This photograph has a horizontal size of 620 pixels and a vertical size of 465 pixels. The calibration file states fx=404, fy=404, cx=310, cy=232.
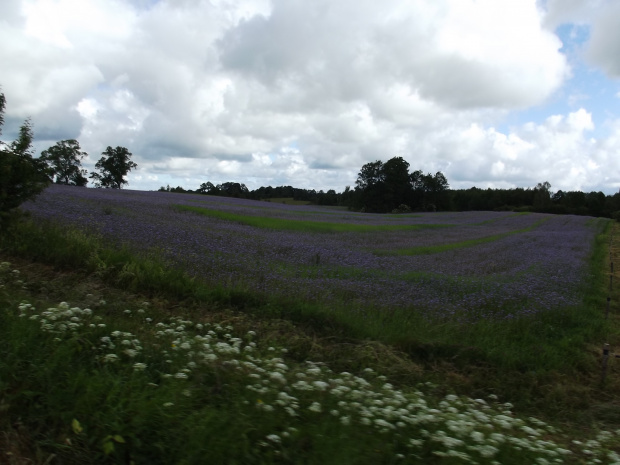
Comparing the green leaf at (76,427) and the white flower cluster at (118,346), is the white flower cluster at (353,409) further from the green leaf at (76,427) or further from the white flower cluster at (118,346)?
the green leaf at (76,427)

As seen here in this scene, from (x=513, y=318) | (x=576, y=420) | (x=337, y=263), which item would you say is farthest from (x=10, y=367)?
(x=337, y=263)

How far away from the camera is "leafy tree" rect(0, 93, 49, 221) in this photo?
8367 mm

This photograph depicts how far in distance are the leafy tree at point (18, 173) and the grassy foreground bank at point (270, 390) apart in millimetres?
1906

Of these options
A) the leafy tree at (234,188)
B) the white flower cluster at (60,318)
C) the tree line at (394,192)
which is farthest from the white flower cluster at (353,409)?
the leafy tree at (234,188)

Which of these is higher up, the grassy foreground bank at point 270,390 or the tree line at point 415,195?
the tree line at point 415,195

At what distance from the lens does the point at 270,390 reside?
3.91 meters

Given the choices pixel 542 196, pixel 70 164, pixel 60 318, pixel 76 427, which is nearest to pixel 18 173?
pixel 60 318

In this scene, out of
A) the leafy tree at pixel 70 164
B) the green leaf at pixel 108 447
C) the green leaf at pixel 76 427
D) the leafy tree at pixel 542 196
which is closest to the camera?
the green leaf at pixel 108 447

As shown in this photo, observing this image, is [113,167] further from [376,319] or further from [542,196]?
[542,196]

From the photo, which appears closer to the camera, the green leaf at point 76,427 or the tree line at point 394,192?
the green leaf at point 76,427

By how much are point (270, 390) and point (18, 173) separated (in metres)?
7.96

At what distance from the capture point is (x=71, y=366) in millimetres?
4059

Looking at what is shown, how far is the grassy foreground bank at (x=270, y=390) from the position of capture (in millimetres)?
3289

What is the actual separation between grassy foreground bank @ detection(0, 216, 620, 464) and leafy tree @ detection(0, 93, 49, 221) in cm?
191
